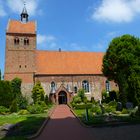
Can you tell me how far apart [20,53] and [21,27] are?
668 cm

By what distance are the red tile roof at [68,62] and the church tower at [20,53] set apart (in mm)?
2207

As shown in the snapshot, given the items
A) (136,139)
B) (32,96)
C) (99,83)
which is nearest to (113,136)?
(136,139)

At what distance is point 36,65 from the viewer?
55.6 metres

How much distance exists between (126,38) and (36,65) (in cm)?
1977

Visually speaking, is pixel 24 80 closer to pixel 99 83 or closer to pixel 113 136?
pixel 99 83

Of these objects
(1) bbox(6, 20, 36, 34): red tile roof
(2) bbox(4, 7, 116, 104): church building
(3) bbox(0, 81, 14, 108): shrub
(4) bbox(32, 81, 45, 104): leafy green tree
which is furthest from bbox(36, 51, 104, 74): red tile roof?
(3) bbox(0, 81, 14, 108): shrub

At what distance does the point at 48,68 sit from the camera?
55.7 meters

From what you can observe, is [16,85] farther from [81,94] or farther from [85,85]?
[85,85]

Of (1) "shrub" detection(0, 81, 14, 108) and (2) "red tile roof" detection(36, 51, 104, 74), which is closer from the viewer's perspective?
(1) "shrub" detection(0, 81, 14, 108)

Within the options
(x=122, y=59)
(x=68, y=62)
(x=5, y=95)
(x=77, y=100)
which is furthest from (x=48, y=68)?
(x=122, y=59)

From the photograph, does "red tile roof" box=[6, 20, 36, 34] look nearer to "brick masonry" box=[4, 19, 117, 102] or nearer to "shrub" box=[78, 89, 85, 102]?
"brick masonry" box=[4, 19, 117, 102]

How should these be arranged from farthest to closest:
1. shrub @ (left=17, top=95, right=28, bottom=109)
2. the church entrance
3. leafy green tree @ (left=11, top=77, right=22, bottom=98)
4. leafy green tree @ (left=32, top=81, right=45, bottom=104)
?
1. the church entrance
2. leafy green tree @ (left=32, top=81, right=45, bottom=104)
3. leafy green tree @ (left=11, top=77, right=22, bottom=98)
4. shrub @ (left=17, top=95, right=28, bottom=109)

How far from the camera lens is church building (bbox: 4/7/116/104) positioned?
5344cm

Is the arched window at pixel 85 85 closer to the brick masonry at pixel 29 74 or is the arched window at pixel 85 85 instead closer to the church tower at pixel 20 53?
the brick masonry at pixel 29 74
